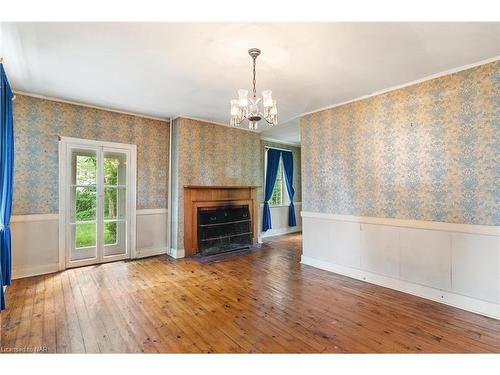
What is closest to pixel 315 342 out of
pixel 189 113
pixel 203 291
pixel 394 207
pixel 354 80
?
pixel 203 291

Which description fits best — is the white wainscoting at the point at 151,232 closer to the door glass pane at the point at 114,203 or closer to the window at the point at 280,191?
the door glass pane at the point at 114,203

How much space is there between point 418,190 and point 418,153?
45 centimetres

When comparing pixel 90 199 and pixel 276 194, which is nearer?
pixel 90 199

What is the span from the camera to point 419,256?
9.96ft

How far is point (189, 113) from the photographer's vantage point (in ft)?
15.0

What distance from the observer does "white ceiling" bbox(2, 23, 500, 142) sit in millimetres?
2113

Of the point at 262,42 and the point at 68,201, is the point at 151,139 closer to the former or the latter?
the point at 68,201

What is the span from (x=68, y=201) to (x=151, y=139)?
67.7 inches

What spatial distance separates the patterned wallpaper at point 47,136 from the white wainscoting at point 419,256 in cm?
352

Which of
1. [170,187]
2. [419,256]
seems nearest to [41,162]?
[170,187]

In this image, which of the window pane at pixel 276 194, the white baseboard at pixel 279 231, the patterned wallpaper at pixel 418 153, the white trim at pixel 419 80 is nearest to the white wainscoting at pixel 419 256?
the patterned wallpaper at pixel 418 153

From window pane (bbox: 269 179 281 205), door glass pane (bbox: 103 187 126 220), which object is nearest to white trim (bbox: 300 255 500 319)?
window pane (bbox: 269 179 281 205)

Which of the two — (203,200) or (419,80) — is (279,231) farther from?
(419,80)

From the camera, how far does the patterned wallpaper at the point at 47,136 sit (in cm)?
361
